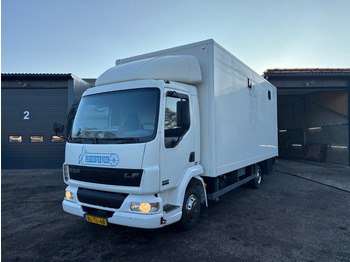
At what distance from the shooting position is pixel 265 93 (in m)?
7.50

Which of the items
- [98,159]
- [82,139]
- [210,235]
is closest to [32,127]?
[82,139]

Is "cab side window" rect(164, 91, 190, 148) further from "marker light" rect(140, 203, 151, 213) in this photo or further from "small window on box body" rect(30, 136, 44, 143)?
"small window on box body" rect(30, 136, 44, 143)

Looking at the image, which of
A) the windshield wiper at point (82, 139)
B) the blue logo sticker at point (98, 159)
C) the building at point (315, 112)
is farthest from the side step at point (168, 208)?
the building at point (315, 112)

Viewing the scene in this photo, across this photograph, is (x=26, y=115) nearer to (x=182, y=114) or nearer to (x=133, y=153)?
(x=133, y=153)

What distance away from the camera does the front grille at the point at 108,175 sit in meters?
3.33

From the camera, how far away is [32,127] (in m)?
12.5

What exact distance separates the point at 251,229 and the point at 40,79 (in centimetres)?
1252

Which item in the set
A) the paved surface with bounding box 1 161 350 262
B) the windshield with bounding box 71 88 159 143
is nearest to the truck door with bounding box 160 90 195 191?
the windshield with bounding box 71 88 159 143

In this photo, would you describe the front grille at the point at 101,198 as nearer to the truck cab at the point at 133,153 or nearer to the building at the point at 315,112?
the truck cab at the point at 133,153

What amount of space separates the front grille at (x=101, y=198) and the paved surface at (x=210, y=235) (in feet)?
2.47

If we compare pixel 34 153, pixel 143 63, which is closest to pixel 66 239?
pixel 143 63

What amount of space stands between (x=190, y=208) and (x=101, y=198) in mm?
1572

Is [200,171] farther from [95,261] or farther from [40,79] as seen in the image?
[40,79]

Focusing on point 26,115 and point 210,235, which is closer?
point 210,235
